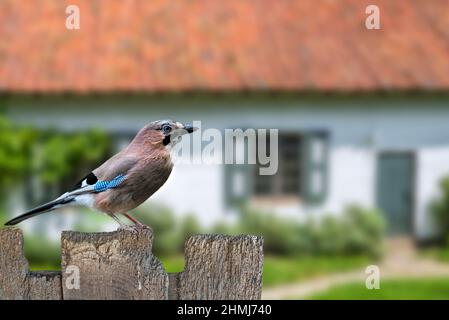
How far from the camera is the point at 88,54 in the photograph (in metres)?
16.3

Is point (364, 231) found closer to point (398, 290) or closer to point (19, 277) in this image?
point (398, 290)

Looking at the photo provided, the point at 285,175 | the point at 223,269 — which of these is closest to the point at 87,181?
the point at 223,269

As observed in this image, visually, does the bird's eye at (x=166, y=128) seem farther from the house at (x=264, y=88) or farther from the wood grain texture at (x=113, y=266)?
the house at (x=264, y=88)

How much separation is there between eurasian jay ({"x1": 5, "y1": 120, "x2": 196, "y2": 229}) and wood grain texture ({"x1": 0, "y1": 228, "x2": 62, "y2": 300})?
0.42 metres

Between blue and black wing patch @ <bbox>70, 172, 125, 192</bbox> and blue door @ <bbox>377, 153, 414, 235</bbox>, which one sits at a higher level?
blue door @ <bbox>377, 153, 414, 235</bbox>

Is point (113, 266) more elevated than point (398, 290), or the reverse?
point (113, 266)

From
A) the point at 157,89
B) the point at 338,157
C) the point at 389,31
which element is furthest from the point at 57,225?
the point at 389,31

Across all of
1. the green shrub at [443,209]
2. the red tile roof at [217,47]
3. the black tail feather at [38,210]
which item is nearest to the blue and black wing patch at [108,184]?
the black tail feather at [38,210]

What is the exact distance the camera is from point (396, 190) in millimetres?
17562

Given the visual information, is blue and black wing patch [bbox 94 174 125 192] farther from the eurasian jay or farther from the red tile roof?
the red tile roof

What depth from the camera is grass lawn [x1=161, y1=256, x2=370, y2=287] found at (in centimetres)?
1465

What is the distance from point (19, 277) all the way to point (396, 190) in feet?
49.1

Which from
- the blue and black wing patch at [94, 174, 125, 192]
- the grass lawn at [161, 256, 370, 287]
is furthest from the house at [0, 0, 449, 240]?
the blue and black wing patch at [94, 174, 125, 192]

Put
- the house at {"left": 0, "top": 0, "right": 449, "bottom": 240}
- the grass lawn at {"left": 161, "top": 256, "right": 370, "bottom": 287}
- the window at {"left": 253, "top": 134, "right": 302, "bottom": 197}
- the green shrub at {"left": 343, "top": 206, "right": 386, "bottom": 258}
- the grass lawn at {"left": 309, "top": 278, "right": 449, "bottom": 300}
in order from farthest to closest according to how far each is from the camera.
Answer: the window at {"left": 253, "top": 134, "right": 302, "bottom": 197}, the green shrub at {"left": 343, "top": 206, "right": 386, "bottom": 258}, the house at {"left": 0, "top": 0, "right": 449, "bottom": 240}, the grass lawn at {"left": 161, "top": 256, "right": 370, "bottom": 287}, the grass lawn at {"left": 309, "top": 278, "right": 449, "bottom": 300}
